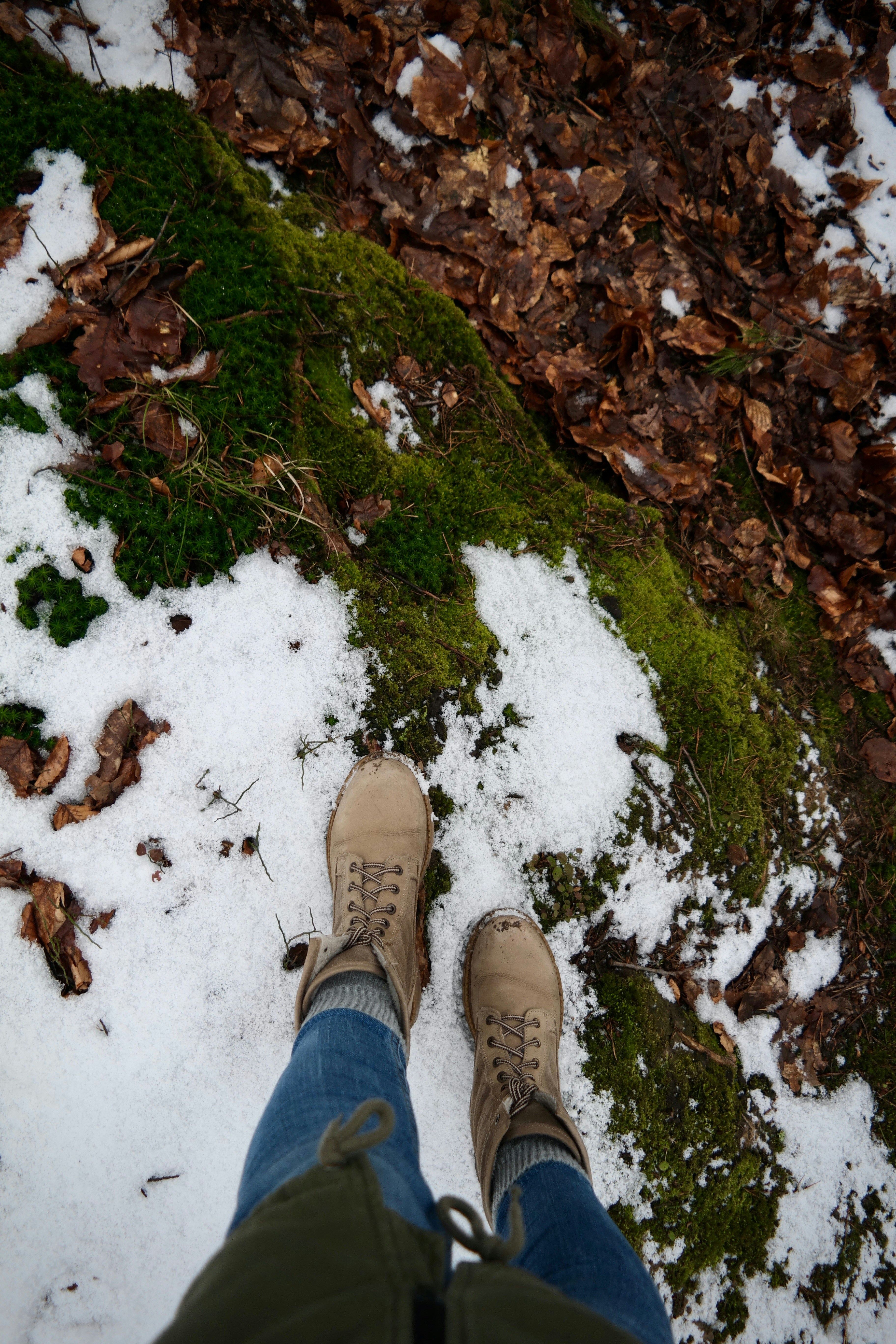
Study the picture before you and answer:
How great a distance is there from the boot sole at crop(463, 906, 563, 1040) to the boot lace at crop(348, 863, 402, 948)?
0.33 metres

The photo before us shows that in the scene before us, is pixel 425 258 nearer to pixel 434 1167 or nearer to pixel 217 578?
pixel 217 578

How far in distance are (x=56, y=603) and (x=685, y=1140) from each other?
285 centimetres

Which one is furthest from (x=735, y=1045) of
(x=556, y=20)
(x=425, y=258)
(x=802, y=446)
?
(x=556, y=20)

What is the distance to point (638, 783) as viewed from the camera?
2.29m

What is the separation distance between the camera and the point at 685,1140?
2166mm

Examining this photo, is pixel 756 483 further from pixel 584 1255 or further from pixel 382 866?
pixel 584 1255

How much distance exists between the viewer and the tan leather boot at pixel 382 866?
1988mm

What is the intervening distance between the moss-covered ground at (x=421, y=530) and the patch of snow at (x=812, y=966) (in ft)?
0.98

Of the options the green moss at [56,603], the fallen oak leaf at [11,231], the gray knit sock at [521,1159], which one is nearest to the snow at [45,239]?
the fallen oak leaf at [11,231]

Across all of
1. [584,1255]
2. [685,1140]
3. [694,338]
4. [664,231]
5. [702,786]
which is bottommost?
[584,1255]

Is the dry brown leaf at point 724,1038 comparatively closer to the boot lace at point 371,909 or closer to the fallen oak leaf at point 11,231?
the boot lace at point 371,909

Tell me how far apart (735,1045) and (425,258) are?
328cm

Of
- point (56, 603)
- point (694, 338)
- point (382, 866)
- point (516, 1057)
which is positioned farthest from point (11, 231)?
point (516, 1057)

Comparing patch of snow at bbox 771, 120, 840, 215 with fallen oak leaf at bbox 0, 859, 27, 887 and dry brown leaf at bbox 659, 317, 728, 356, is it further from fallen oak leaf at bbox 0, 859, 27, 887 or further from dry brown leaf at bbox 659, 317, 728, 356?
fallen oak leaf at bbox 0, 859, 27, 887
